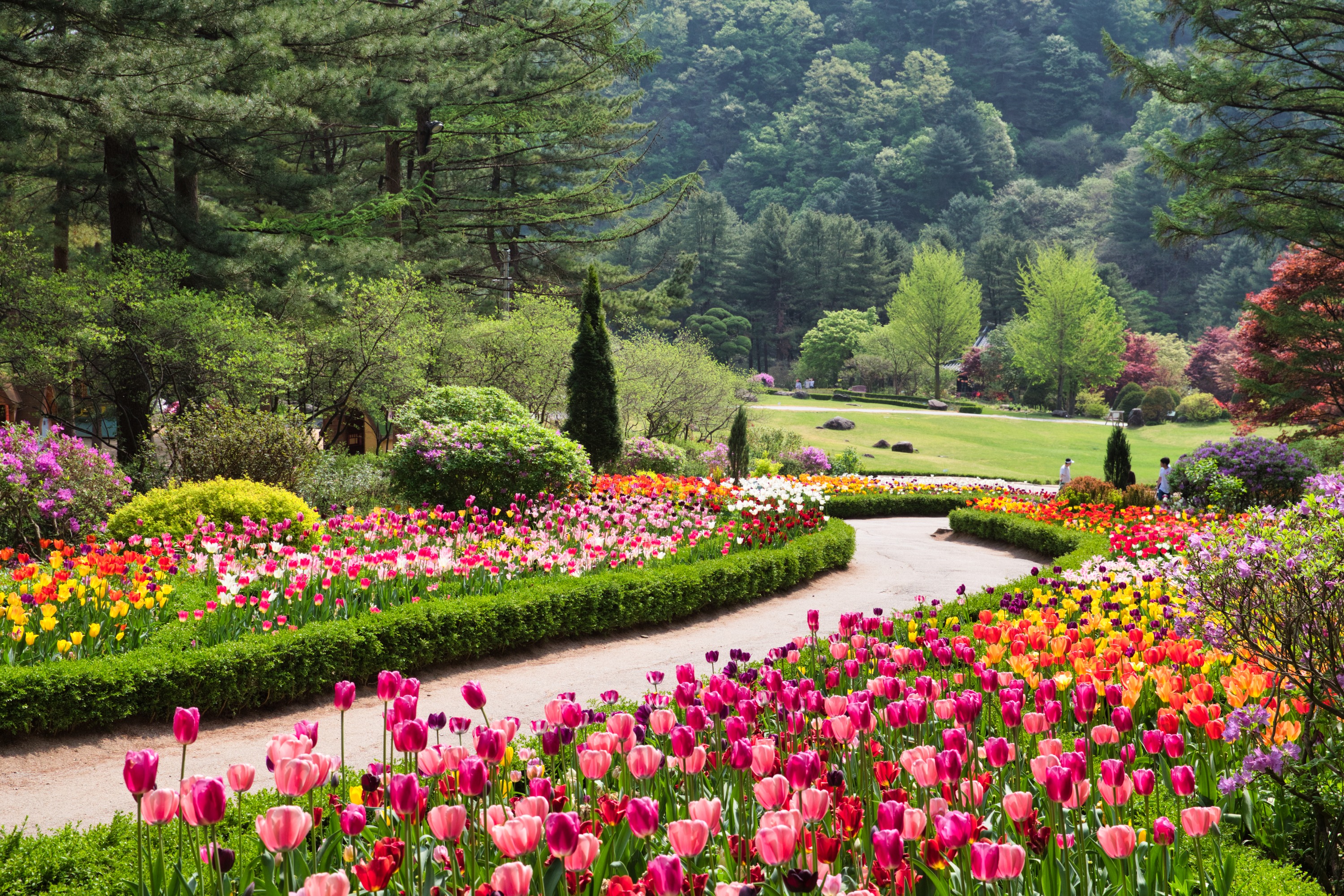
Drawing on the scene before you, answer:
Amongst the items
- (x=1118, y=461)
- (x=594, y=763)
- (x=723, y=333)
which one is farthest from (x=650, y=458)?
(x=723, y=333)

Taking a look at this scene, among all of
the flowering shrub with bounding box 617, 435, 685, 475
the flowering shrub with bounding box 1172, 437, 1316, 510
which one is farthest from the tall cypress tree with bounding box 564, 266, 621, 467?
the flowering shrub with bounding box 1172, 437, 1316, 510

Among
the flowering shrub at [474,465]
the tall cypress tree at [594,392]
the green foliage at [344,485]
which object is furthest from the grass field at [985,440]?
the green foliage at [344,485]

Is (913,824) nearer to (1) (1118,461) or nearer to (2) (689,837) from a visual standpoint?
(2) (689,837)

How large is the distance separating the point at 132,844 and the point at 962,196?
85.4 metres

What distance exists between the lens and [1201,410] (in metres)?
41.3

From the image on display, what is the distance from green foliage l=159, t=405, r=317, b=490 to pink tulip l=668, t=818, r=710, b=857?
10.8 meters

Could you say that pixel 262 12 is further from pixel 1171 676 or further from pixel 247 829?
pixel 1171 676

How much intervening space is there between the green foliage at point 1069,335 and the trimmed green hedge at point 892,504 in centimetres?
3000

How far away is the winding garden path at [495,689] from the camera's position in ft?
15.5

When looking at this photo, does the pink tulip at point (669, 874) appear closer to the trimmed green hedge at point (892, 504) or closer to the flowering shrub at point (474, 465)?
the flowering shrub at point (474, 465)

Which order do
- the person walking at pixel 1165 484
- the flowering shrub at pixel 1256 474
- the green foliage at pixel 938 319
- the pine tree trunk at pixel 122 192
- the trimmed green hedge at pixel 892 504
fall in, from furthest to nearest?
the green foliage at pixel 938 319, the trimmed green hedge at pixel 892 504, the person walking at pixel 1165 484, the flowering shrub at pixel 1256 474, the pine tree trunk at pixel 122 192

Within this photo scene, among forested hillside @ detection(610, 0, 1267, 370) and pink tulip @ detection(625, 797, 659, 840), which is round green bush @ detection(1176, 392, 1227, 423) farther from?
pink tulip @ detection(625, 797, 659, 840)

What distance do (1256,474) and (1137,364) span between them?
38.4m

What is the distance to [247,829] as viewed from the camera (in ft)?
11.2
